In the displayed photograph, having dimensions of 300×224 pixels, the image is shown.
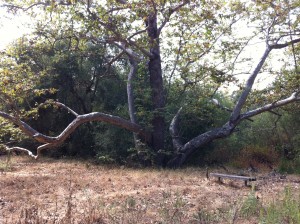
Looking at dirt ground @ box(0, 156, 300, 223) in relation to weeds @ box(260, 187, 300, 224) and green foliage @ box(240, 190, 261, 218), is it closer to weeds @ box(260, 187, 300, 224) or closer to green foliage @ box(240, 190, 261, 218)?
green foliage @ box(240, 190, 261, 218)

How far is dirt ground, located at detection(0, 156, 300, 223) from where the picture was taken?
7.00 meters

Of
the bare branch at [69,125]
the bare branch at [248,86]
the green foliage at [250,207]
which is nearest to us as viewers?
the green foliage at [250,207]

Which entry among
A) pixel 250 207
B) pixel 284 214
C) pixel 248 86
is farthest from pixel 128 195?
pixel 248 86

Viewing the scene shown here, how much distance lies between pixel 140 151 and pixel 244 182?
5.36 meters

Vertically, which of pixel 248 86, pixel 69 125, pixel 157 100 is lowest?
pixel 69 125

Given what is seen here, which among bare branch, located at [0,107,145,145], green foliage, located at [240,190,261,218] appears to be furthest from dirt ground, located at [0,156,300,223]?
bare branch, located at [0,107,145,145]

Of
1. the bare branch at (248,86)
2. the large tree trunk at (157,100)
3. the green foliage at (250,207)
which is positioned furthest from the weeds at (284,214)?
the large tree trunk at (157,100)

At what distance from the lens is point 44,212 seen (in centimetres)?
739

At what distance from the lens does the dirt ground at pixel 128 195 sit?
7.00 metres

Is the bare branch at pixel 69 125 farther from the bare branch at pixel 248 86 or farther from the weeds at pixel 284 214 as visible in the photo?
the weeds at pixel 284 214

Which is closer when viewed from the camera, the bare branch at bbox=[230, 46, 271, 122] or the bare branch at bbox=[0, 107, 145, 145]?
the bare branch at bbox=[0, 107, 145, 145]

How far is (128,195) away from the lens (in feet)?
29.7

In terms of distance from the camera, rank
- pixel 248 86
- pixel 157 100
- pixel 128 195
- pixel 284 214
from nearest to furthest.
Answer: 1. pixel 284 214
2. pixel 128 195
3. pixel 248 86
4. pixel 157 100

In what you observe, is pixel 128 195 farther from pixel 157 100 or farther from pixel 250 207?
pixel 157 100
